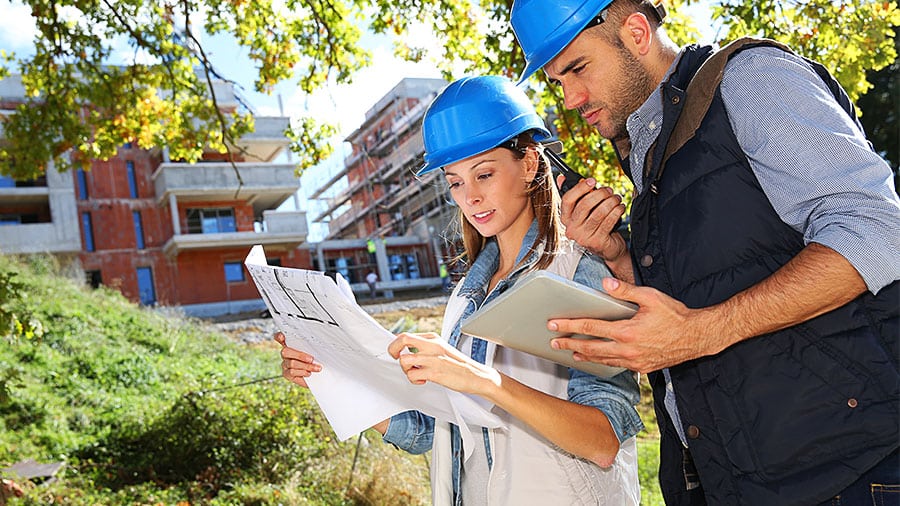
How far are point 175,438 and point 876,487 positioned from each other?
690cm

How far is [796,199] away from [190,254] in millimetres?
27975

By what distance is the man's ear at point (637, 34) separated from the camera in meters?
1.69

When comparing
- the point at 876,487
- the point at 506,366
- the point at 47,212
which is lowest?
the point at 876,487

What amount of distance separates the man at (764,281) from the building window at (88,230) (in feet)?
93.3

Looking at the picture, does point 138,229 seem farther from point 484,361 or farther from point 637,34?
point 637,34

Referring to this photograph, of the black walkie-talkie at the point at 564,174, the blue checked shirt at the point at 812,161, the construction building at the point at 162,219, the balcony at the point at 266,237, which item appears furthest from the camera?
the balcony at the point at 266,237

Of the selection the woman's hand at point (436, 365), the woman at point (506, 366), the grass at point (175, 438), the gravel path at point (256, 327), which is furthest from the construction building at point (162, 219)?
the woman's hand at point (436, 365)

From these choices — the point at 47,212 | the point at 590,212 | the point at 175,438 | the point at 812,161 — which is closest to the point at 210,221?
the point at 47,212

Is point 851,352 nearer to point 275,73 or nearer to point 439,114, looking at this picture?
point 439,114

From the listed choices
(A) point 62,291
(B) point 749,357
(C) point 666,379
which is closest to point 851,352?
(B) point 749,357

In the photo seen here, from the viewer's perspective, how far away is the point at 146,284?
89.8ft

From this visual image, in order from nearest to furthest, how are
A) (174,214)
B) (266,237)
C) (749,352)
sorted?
1. (749,352)
2. (174,214)
3. (266,237)

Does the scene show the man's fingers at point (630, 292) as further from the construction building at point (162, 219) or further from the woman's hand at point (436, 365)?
the construction building at point (162, 219)

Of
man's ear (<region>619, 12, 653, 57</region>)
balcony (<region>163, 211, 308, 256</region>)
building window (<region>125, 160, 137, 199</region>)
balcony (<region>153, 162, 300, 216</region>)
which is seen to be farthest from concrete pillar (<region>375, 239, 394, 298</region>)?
man's ear (<region>619, 12, 653, 57</region>)
